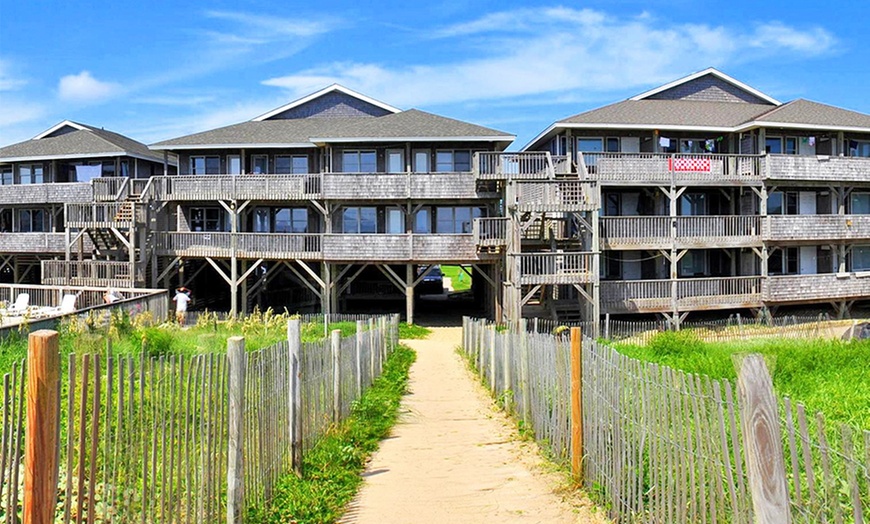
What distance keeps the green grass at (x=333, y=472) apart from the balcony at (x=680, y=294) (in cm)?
1614

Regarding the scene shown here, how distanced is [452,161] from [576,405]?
2447 cm

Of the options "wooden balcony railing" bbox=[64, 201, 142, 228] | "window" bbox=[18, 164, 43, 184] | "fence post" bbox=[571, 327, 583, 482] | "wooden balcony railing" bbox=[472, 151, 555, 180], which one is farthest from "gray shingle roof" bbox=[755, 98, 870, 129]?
"window" bbox=[18, 164, 43, 184]

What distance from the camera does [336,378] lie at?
10.3 m

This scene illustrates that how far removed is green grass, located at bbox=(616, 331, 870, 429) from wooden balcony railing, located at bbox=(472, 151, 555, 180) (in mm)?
9576

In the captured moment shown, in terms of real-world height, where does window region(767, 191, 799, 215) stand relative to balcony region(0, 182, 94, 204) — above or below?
below

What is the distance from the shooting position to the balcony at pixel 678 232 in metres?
27.2

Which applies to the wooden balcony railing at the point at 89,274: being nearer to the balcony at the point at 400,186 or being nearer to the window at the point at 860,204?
the balcony at the point at 400,186

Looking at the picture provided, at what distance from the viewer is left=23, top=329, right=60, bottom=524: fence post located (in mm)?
3318

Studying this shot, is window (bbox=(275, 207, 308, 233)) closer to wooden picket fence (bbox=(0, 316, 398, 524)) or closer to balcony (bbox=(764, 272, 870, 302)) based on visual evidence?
balcony (bbox=(764, 272, 870, 302))

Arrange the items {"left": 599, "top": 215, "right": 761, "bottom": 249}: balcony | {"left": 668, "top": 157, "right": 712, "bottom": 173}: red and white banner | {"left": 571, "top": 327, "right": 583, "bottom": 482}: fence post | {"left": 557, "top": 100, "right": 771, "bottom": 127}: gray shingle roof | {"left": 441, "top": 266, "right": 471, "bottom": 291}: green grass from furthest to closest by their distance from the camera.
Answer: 1. {"left": 441, "top": 266, "right": 471, "bottom": 291}: green grass
2. {"left": 557, "top": 100, "right": 771, "bottom": 127}: gray shingle roof
3. {"left": 668, "top": 157, "right": 712, "bottom": 173}: red and white banner
4. {"left": 599, "top": 215, "right": 761, "bottom": 249}: balcony
5. {"left": 571, "top": 327, "right": 583, "bottom": 482}: fence post

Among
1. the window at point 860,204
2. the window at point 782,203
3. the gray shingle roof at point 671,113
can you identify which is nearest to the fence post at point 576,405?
the gray shingle roof at point 671,113

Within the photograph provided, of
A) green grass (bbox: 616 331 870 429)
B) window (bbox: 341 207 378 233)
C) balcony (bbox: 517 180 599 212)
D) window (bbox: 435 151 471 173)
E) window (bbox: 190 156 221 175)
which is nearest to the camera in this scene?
green grass (bbox: 616 331 870 429)

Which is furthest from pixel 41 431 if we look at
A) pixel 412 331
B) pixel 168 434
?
pixel 412 331

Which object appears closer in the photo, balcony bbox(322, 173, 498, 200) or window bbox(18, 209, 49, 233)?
balcony bbox(322, 173, 498, 200)
